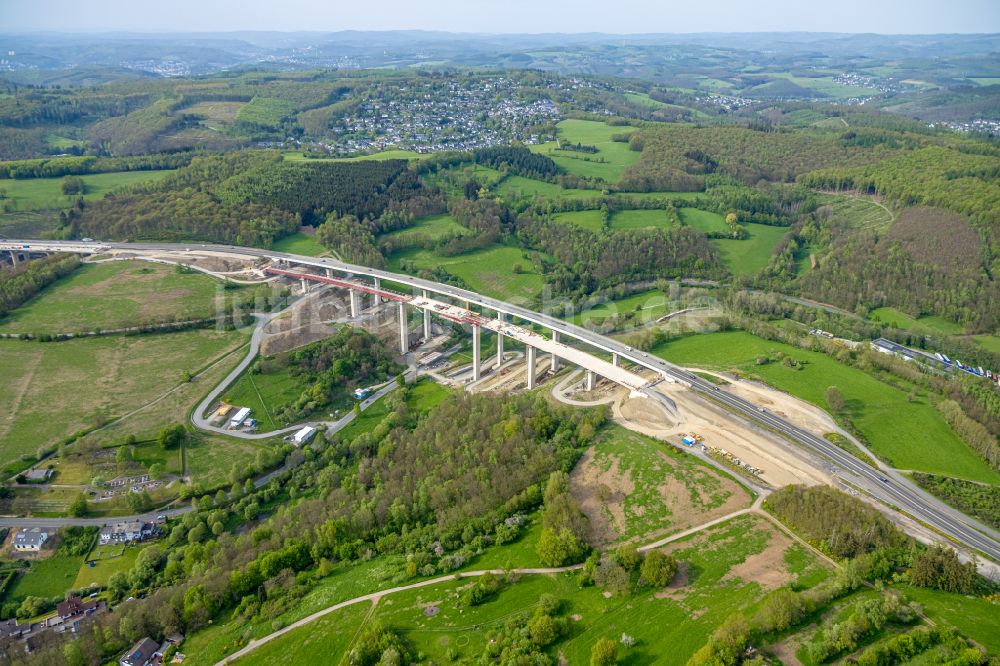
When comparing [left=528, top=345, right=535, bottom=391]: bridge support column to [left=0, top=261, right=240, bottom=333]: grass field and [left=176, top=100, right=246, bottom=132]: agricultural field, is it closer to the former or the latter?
[left=0, top=261, right=240, bottom=333]: grass field

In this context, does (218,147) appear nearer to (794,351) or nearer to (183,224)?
(183,224)

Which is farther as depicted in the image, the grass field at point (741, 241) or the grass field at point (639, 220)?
the grass field at point (639, 220)

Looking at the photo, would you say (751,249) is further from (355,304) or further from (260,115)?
(260,115)

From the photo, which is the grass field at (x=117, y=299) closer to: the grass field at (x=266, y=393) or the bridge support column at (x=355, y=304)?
the bridge support column at (x=355, y=304)

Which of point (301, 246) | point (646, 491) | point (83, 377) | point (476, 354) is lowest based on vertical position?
point (476, 354)

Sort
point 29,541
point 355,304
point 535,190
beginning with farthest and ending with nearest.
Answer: point 535,190
point 355,304
point 29,541

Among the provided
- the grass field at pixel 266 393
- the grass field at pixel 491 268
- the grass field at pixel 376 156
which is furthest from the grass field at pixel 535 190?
the grass field at pixel 266 393

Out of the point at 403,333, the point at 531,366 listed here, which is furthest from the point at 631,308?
the point at 403,333
